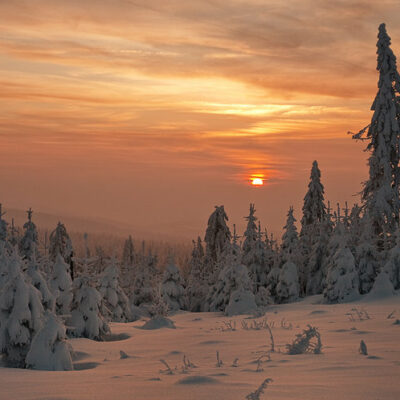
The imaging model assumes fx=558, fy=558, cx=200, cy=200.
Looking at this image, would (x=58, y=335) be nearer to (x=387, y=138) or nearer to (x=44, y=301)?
(x=44, y=301)

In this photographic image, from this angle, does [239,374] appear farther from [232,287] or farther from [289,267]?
[289,267]

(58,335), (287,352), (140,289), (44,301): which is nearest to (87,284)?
(44,301)

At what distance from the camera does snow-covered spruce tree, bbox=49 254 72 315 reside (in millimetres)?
20292

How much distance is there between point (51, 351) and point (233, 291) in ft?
81.0

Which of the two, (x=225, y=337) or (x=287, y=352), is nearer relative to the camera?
(x=287, y=352)

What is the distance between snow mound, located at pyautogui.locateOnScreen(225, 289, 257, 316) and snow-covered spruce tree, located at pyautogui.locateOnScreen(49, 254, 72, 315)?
10.7m

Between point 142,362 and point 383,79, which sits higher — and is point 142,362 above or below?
below

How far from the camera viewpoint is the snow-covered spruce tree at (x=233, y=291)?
102 ft

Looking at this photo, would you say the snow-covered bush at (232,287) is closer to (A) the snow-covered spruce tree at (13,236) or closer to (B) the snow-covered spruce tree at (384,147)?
(B) the snow-covered spruce tree at (384,147)

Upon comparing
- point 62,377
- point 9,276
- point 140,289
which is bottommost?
point 140,289

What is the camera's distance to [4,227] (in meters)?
46.7

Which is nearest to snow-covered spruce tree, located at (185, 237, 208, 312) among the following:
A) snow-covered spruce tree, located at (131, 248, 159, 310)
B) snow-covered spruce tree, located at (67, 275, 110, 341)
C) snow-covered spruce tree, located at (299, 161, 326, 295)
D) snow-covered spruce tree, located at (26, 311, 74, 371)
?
snow-covered spruce tree, located at (131, 248, 159, 310)

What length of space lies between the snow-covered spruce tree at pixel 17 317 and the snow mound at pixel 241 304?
690 inches

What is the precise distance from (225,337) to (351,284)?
51.7 ft
